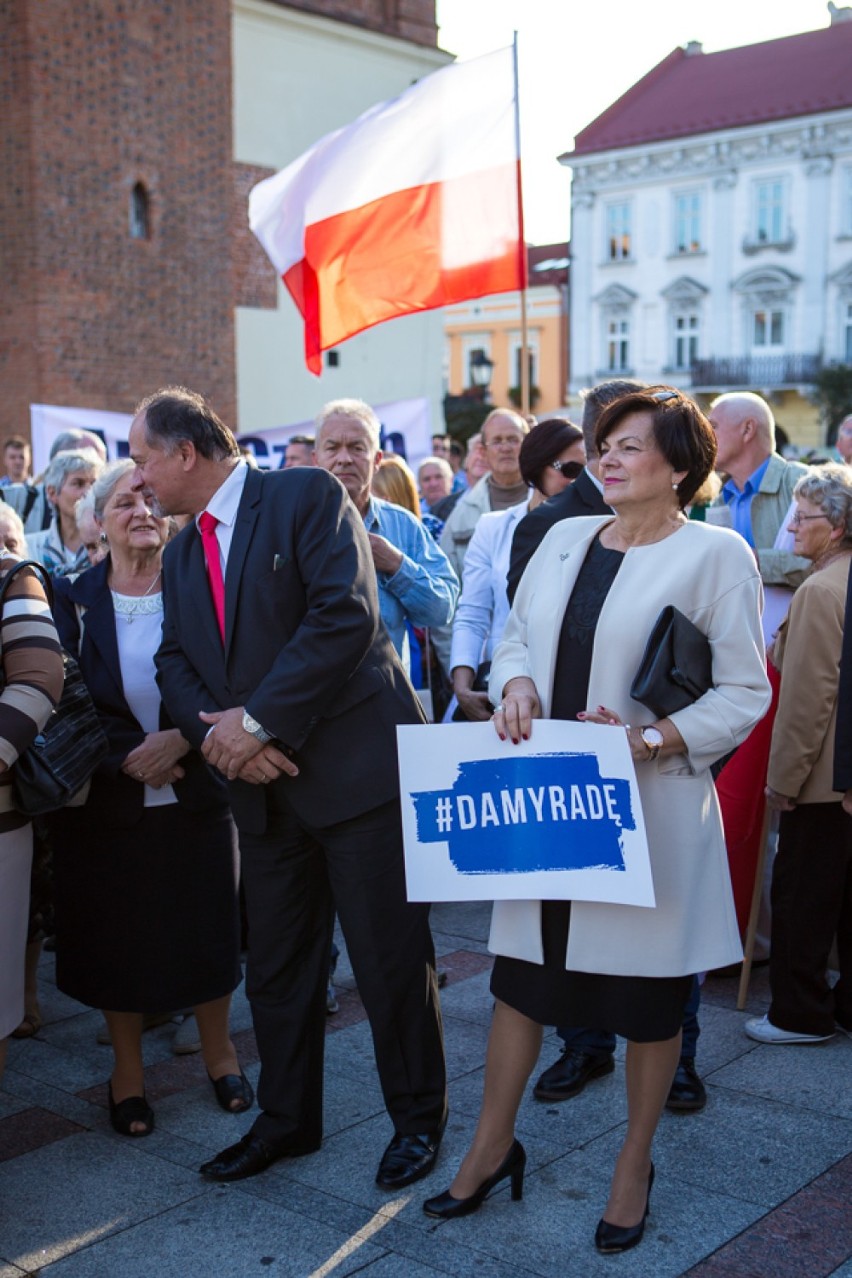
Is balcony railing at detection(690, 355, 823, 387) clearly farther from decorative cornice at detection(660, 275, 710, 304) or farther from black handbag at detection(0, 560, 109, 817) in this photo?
black handbag at detection(0, 560, 109, 817)

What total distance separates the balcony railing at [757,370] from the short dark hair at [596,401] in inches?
1907

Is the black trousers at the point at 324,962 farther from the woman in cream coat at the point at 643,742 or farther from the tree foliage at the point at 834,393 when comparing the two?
the tree foliage at the point at 834,393

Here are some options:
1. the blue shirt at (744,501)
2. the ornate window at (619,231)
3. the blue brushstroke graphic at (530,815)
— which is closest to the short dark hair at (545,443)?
the blue shirt at (744,501)

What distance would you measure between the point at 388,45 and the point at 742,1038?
77.6 ft

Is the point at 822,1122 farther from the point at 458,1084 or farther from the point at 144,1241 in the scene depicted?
the point at 144,1241

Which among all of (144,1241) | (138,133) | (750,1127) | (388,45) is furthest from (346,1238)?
(388,45)

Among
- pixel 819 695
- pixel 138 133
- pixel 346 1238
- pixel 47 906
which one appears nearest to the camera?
pixel 346 1238

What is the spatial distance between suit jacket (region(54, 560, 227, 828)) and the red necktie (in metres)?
0.66

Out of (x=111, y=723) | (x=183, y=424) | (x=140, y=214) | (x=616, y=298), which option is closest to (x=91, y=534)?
(x=111, y=723)

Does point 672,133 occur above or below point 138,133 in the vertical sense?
above

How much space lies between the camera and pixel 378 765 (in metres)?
3.67

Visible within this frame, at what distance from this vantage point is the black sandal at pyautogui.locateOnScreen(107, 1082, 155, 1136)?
13.2 ft

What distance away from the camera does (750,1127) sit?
12.9 ft

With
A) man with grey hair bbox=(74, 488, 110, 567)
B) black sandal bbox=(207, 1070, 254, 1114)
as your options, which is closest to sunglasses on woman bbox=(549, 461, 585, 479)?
man with grey hair bbox=(74, 488, 110, 567)
